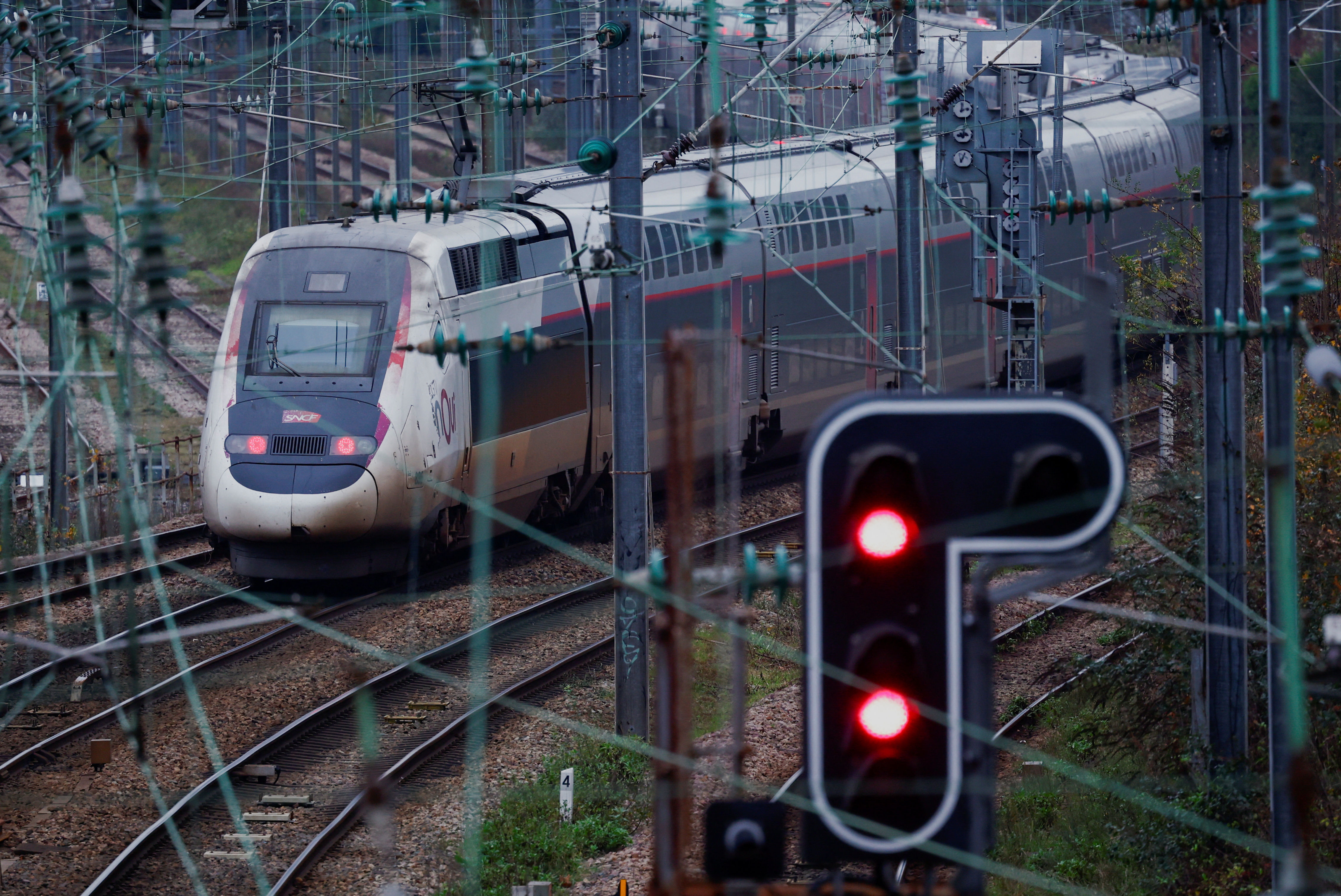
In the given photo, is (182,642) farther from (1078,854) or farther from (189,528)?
(1078,854)

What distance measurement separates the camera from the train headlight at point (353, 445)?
14617 millimetres

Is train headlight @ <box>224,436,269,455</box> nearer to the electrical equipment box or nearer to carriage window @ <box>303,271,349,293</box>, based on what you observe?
carriage window @ <box>303,271,349,293</box>

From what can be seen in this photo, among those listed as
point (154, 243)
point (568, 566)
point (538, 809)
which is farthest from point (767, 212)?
point (154, 243)

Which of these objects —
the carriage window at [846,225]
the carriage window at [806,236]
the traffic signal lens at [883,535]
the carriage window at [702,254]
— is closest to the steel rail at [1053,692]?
the carriage window at [702,254]

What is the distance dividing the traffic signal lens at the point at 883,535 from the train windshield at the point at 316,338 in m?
11.0

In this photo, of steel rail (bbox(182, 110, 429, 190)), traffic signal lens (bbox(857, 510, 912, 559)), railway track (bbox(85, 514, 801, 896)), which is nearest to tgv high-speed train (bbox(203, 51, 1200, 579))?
railway track (bbox(85, 514, 801, 896))

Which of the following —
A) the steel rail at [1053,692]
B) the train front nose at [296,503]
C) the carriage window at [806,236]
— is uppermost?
the carriage window at [806,236]

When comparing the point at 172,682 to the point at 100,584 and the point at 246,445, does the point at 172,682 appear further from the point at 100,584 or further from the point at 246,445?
the point at 100,584

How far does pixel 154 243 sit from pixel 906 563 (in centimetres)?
363

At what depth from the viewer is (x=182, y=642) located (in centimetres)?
1507

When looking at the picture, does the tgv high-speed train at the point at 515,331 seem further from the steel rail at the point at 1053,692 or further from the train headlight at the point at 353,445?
the steel rail at the point at 1053,692

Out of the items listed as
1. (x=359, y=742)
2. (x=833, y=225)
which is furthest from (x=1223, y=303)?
(x=833, y=225)

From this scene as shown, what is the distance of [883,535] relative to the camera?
4188 mm

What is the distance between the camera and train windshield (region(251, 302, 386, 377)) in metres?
14.8
